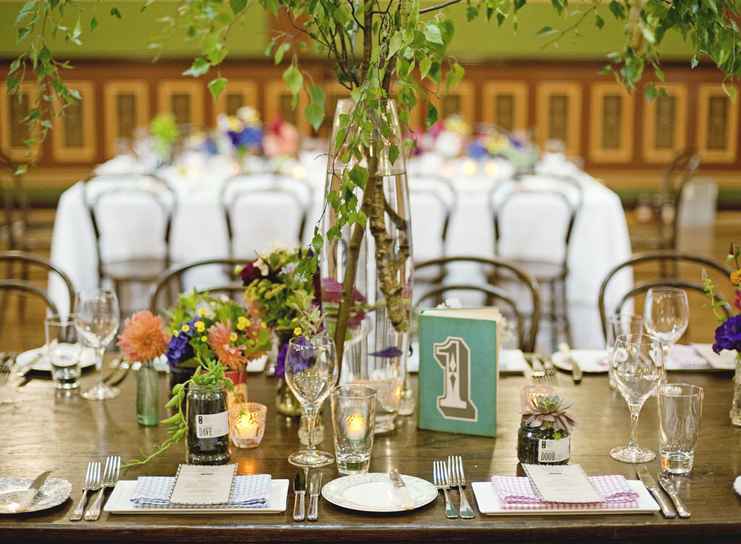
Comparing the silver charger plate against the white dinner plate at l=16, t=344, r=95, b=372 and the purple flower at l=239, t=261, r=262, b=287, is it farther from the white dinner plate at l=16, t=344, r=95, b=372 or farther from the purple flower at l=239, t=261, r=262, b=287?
the white dinner plate at l=16, t=344, r=95, b=372

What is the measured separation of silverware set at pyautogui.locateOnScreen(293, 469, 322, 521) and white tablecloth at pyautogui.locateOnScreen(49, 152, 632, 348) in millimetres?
3059

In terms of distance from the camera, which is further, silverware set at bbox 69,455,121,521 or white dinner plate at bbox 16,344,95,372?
white dinner plate at bbox 16,344,95,372

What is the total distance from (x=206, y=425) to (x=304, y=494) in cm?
23

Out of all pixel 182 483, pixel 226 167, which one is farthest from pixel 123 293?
pixel 182 483

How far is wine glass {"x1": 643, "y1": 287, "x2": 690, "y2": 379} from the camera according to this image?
8.13 ft

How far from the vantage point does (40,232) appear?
6.35 metres

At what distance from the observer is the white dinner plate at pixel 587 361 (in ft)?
8.48

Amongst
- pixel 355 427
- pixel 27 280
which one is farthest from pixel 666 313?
pixel 27 280

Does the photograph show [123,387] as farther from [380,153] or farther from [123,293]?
[123,293]

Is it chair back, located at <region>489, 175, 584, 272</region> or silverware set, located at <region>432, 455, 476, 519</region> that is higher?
chair back, located at <region>489, 175, 584, 272</region>

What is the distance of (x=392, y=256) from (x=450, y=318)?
0.17 m

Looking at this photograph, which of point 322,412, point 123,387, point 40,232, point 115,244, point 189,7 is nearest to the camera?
point 189,7

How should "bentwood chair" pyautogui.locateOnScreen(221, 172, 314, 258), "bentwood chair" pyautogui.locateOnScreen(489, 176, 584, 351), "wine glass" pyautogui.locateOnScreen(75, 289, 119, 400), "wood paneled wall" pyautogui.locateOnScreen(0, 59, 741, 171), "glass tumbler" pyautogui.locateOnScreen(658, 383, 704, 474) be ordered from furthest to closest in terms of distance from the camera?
"wood paneled wall" pyautogui.locateOnScreen(0, 59, 741, 171) → "bentwood chair" pyautogui.locateOnScreen(221, 172, 314, 258) → "bentwood chair" pyautogui.locateOnScreen(489, 176, 584, 351) → "wine glass" pyautogui.locateOnScreen(75, 289, 119, 400) → "glass tumbler" pyautogui.locateOnScreen(658, 383, 704, 474)

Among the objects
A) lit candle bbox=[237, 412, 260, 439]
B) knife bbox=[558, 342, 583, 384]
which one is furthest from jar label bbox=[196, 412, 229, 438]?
knife bbox=[558, 342, 583, 384]
